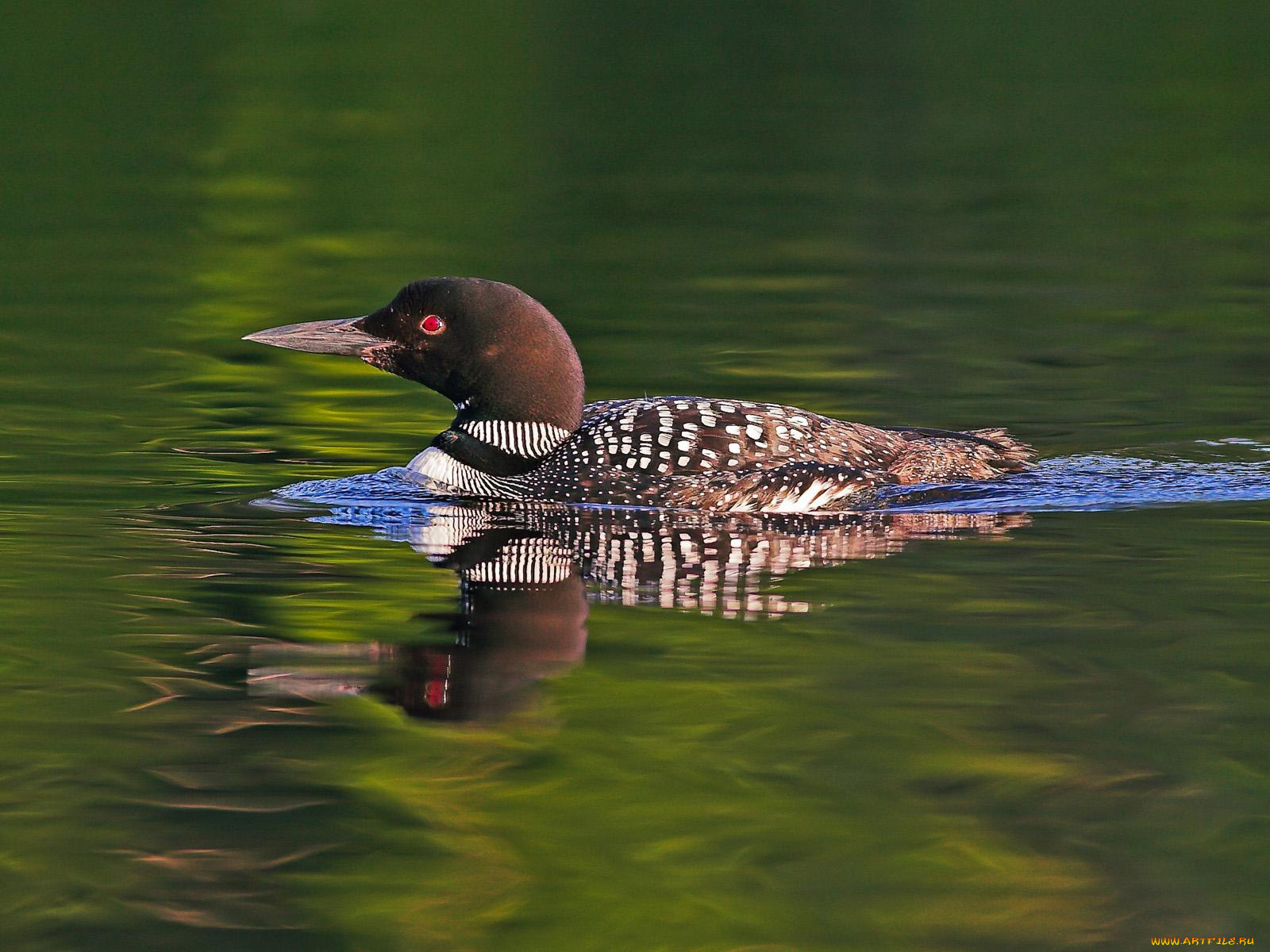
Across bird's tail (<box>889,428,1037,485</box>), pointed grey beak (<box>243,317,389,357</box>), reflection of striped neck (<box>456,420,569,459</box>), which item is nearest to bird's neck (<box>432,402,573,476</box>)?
reflection of striped neck (<box>456,420,569,459</box>)

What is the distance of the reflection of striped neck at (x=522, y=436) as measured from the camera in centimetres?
709

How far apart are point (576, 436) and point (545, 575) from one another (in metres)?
1.35

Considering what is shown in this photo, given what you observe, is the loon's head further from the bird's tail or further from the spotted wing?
the bird's tail

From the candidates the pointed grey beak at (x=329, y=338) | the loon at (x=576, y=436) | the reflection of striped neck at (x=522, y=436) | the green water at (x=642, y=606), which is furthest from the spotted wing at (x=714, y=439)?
the pointed grey beak at (x=329, y=338)

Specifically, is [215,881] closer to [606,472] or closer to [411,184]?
[606,472]

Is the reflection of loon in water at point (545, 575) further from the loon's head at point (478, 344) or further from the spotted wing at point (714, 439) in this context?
the loon's head at point (478, 344)

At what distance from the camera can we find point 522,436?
711 centimetres

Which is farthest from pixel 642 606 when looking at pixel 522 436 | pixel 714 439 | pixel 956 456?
pixel 956 456

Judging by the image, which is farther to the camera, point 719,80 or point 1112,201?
point 719,80

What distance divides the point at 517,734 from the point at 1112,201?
38.0ft

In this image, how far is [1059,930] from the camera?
3.32 meters

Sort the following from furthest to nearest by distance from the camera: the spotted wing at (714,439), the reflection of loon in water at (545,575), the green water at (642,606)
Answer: the spotted wing at (714,439), the reflection of loon in water at (545,575), the green water at (642,606)

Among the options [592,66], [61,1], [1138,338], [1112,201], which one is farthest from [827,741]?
[61,1]

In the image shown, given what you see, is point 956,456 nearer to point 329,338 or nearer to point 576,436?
point 576,436
